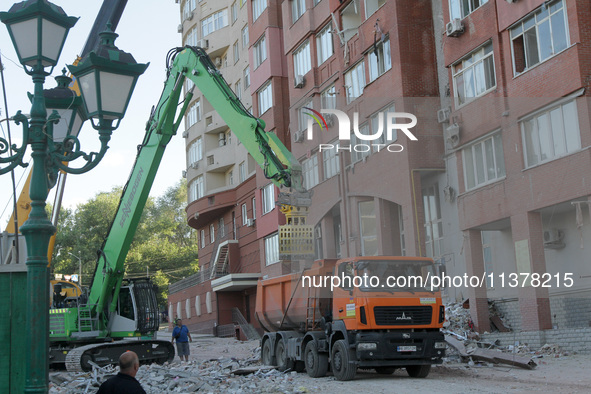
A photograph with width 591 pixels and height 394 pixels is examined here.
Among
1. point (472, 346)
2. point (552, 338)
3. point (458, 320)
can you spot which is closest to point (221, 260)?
point (458, 320)

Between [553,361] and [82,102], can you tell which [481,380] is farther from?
[82,102]

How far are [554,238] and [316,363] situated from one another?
11.3 meters

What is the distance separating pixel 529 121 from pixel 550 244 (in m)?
4.51

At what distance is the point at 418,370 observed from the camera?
55.8 feet

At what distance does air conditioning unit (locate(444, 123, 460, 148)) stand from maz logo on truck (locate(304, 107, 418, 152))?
1871 mm

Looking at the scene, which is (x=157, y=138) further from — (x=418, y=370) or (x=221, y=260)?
(x=221, y=260)

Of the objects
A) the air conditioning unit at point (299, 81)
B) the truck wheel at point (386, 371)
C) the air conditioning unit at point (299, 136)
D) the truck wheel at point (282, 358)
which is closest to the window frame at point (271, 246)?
the air conditioning unit at point (299, 136)

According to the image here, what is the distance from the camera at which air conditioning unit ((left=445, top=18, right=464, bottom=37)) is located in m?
A: 25.9

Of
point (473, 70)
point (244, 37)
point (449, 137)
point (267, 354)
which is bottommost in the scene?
point (267, 354)

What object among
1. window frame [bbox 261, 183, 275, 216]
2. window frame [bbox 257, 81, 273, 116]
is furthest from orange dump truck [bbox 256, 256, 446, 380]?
window frame [bbox 257, 81, 273, 116]

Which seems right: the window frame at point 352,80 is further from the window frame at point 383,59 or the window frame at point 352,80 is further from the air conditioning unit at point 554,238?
the air conditioning unit at point 554,238

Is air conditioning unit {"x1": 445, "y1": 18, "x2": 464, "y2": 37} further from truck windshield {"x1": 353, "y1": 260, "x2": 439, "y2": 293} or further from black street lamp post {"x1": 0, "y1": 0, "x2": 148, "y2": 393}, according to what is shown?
black street lamp post {"x1": 0, "y1": 0, "x2": 148, "y2": 393}

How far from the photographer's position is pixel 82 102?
9.23 meters

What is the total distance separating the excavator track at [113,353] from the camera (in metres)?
21.3
